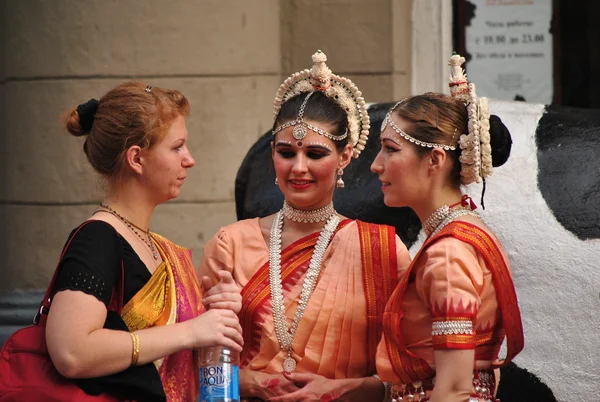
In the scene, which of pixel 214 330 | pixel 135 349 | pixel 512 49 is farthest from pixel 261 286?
pixel 512 49

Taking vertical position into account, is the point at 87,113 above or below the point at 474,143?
above

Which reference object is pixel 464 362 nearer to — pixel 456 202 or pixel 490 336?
pixel 490 336

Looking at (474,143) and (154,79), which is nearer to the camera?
(474,143)

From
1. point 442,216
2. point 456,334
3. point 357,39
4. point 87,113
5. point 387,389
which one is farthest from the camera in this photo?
point 357,39

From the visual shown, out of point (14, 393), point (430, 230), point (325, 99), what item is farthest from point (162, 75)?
point (14, 393)

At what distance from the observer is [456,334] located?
2840mm

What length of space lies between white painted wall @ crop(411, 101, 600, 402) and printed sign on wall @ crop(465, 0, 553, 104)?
132 cm

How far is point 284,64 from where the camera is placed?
17.4 ft

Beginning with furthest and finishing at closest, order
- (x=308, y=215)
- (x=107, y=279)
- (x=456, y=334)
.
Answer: (x=308, y=215) → (x=456, y=334) → (x=107, y=279)

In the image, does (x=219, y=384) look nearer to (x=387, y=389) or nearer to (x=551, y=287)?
(x=387, y=389)

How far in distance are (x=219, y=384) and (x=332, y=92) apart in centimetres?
107

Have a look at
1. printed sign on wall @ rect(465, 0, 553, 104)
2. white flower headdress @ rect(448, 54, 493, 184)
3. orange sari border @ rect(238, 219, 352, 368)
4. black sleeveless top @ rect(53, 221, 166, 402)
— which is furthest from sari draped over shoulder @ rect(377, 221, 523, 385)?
printed sign on wall @ rect(465, 0, 553, 104)

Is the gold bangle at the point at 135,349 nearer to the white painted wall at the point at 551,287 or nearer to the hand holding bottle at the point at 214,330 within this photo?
the hand holding bottle at the point at 214,330

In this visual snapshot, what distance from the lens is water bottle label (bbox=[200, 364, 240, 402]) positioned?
2.81 metres
